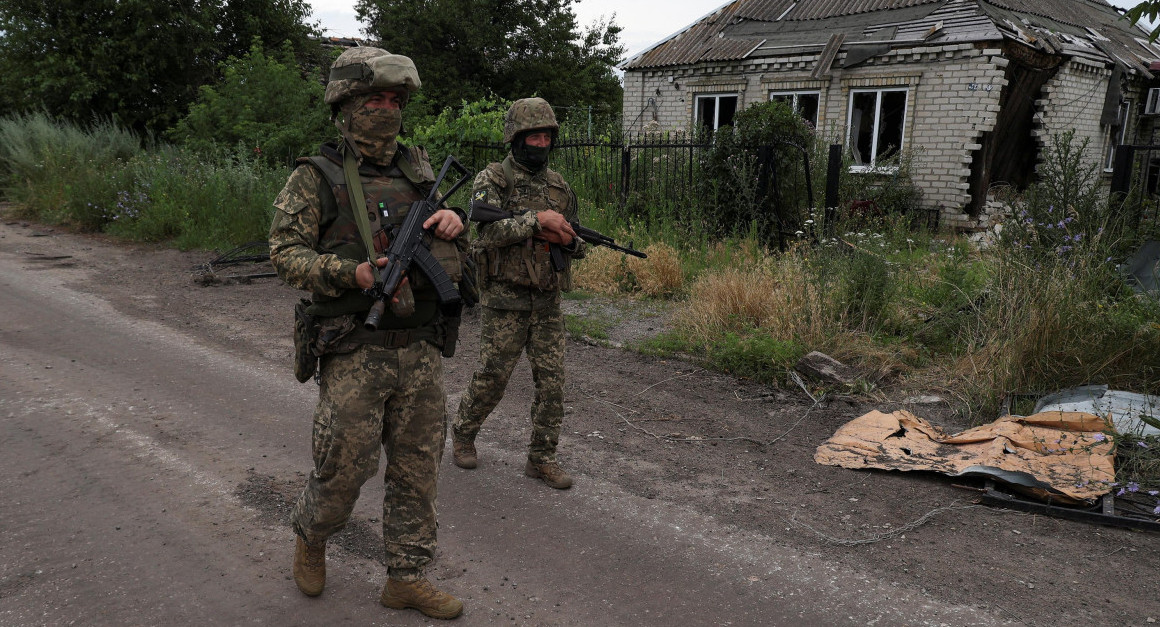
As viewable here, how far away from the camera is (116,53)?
50.0 feet

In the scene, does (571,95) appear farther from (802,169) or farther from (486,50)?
(802,169)

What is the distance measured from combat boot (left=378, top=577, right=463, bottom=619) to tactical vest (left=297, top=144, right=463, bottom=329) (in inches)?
35.4

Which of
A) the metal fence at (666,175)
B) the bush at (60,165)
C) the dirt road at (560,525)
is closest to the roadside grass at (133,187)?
the bush at (60,165)

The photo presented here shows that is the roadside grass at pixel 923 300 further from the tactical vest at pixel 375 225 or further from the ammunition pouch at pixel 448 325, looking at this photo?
the tactical vest at pixel 375 225

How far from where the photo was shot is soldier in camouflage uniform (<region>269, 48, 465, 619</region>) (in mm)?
2654

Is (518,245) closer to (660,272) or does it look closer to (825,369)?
(825,369)

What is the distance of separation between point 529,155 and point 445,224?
4.30 feet

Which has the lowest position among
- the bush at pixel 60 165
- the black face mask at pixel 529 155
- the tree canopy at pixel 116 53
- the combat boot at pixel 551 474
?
the combat boot at pixel 551 474

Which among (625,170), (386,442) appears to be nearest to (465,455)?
(386,442)

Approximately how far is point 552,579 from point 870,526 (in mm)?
1465

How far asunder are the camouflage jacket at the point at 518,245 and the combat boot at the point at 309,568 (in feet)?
4.81

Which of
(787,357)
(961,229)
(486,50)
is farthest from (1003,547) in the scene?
(486,50)

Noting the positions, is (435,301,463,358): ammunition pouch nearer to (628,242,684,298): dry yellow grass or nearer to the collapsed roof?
(628,242,684,298): dry yellow grass

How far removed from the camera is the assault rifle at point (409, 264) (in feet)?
8.46
